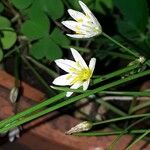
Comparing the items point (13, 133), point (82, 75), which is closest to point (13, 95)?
point (13, 133)

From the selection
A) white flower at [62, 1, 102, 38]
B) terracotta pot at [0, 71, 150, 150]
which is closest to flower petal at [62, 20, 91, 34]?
white flower at [62, 1, 102, 38]

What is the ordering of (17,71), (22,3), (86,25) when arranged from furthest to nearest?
1. (17,71)
2. (22,3)
3. (86,25)

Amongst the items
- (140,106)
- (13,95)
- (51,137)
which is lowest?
(140,106)

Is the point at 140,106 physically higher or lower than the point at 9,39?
lower

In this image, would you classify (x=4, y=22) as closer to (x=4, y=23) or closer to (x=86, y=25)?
(x=4, y=23)

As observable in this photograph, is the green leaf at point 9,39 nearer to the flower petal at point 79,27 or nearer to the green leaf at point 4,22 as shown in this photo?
the green leaf at point 4,22

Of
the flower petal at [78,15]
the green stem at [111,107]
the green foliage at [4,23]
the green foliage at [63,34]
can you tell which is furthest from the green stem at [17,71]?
the flower petal at [78,15]

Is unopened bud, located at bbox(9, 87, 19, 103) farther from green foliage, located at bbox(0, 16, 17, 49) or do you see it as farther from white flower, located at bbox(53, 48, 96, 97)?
white flower, located at bbox(53, 48, 96, 97)

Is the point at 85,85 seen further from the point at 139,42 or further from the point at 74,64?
the point at 139,42
